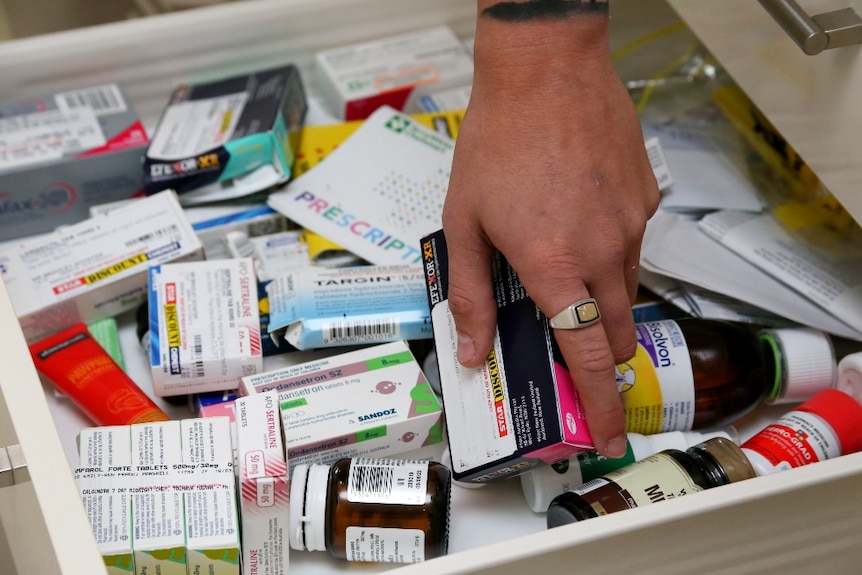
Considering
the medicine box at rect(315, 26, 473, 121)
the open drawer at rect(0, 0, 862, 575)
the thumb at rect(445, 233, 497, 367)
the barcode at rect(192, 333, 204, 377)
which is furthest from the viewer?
the medicine box at rect(315, 26, 473, 121)

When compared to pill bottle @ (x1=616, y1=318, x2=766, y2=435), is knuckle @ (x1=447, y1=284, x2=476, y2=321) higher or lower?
higher

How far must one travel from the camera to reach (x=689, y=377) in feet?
2.34

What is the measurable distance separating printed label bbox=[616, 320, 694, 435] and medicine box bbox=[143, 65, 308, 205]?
39cm

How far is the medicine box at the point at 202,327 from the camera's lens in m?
0.72

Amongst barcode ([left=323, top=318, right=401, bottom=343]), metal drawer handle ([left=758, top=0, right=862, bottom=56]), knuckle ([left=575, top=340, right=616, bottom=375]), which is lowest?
barcode ([left=323, top=318, right=401, bottom=343])

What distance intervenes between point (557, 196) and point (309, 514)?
28 centimetres

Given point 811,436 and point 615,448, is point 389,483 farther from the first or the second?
point 811,436

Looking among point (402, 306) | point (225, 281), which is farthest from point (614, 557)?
point (225, 281)

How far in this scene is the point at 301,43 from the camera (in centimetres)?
103

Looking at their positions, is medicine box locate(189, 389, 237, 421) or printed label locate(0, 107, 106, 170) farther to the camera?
printed label locate(0, 107, 106, 170)

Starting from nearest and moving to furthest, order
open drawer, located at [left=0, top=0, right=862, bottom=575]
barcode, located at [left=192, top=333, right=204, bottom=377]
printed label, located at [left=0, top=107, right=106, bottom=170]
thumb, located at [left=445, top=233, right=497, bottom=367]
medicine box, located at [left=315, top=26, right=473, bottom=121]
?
open drawer, located at [left=0, top=0, right=862, bottom=575] < thumb, located at [left=445, top=233, right=497, bottom=367] < barcode, located at [left=192, top=333, right=204, bottom=377] < printed label, located at [left=0, top=107, right=106, bottom=170] < medicine box, located at [left=315, top=26, right=473, bottom=121]

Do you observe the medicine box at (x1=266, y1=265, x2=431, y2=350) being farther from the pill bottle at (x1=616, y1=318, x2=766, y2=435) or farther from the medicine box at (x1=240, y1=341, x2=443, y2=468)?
the pill bottle at (x1=616, y1=318, x2=766, y2=435)

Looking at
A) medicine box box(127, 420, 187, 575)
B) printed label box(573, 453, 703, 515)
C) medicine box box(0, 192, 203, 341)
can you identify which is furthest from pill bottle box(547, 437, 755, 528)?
medicine box box(0, 192, 203, 341)

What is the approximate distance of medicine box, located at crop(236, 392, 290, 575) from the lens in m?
0.57
